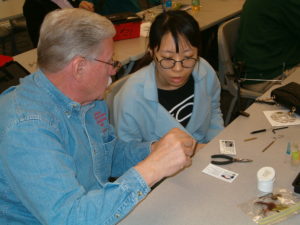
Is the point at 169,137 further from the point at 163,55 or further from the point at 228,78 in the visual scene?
the point at 228,78

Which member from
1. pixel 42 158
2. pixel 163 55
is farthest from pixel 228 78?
pixel 42 158

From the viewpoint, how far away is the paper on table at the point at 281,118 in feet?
5.00

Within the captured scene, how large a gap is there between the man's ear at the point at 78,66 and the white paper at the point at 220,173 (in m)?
0.60

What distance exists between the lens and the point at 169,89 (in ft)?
5.60

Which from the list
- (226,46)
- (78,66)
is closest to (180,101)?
(78,66)

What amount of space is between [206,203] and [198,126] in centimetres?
71

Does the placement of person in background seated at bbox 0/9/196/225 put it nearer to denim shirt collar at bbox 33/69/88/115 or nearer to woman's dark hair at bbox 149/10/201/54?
denim shirt collar at bbox 33/69/88/115

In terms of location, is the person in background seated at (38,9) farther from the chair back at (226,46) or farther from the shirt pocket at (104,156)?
the shirt pocket at (104,156)

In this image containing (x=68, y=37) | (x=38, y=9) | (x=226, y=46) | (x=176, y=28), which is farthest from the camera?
(x=38, y=9)

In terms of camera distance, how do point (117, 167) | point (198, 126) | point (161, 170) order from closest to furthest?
point (161, 170), point (117, 167), point (198, 126)

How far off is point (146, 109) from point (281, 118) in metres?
0.66

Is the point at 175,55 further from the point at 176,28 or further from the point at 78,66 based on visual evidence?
the point at 78,66

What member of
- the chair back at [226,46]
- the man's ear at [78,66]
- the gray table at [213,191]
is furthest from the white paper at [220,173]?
the chair back at [226,46]

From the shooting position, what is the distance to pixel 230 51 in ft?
8.52
